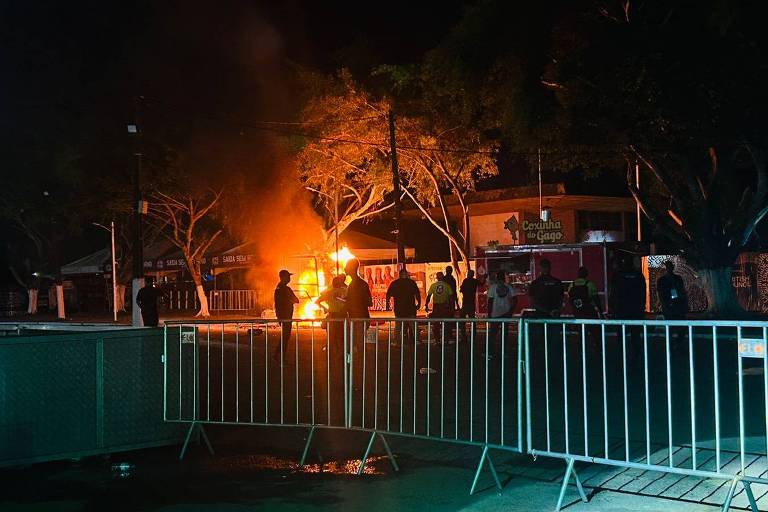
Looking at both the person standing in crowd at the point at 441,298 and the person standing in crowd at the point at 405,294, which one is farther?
the person standing in crowd at the point at 441,298

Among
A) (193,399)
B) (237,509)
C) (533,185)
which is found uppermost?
(533,185)

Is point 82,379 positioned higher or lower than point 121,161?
lower

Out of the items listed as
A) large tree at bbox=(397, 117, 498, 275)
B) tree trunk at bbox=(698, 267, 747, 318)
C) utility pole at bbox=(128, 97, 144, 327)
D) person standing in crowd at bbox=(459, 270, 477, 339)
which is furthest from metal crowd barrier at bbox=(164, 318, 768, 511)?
large tree at bbox=(397, 117, 498, 275)

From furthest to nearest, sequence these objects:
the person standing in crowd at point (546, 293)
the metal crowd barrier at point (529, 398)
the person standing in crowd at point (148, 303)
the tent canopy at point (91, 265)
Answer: the tent canopy at point (91, 265) → the person standing in crowd at point (148, 303) → the person standing in crowd at point (546, 293) → the metal crowd barrier at point (529, 398)

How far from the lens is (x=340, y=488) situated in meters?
6.80

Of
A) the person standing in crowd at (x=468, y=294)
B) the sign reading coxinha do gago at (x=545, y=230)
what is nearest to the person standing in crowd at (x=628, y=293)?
the person standing in crowd at (x=468, y=294)

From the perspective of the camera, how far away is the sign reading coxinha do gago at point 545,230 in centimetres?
2944

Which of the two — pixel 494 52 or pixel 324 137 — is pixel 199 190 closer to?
pixel 324 137

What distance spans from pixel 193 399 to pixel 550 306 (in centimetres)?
622

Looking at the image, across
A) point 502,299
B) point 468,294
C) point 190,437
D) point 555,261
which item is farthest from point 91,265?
point 190,437

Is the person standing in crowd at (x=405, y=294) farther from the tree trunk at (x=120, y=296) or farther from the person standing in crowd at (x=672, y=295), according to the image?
the tree trunk at (x=120, y=296)

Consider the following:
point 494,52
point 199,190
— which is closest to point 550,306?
point 494,52

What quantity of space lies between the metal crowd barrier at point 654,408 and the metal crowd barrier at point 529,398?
2 centimetres

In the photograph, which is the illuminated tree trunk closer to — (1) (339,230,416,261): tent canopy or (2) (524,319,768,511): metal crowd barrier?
(1) (339,230,416,261): tent canopy
